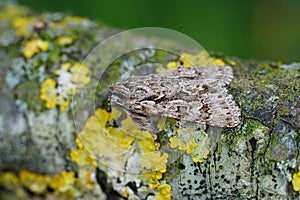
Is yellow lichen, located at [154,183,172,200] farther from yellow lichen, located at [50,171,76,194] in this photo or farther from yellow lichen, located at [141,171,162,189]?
yellow lichen, located at [50,171,76,194]

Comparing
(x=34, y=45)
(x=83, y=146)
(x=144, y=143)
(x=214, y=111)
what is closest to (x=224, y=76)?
(x=214, y=111)

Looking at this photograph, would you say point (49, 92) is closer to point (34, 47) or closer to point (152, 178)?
point (34, 47)

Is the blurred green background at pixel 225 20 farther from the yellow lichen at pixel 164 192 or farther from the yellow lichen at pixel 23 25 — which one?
the yellow lichen at pixel 164 192

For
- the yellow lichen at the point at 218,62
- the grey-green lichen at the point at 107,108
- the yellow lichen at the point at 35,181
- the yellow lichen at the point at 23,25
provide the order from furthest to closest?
the yellow lichen at the point at 23,25 → the yellow lichen at the point at 35,181 → the yellow lichen at the point at 218,62 → the grey-green lichen at the point at 107,108

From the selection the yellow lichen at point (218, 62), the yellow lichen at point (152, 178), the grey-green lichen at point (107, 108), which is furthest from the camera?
the yellow lichen at point (218, 62)

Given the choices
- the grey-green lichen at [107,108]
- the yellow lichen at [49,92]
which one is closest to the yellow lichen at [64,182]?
the grey-green lichen at [107,108]

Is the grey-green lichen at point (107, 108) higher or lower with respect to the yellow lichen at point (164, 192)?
higher

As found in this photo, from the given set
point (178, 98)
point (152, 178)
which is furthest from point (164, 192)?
point (178, 98)

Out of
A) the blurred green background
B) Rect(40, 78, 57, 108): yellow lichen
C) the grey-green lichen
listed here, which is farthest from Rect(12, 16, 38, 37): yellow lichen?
the blurred green background
